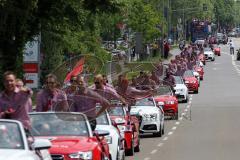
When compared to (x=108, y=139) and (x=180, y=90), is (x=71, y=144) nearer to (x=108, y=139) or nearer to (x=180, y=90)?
(x=108, y=139)

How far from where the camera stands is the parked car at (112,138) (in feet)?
57.9

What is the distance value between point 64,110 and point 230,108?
26.5m

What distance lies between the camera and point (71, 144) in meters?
14.8

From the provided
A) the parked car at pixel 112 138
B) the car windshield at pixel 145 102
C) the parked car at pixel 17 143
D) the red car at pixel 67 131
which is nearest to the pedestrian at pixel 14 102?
the red car at pixel 67 131

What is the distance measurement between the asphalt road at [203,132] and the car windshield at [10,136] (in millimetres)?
9729

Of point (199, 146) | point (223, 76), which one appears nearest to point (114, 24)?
point (223, 76)

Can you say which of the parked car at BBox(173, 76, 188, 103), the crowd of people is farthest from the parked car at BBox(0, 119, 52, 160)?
the parked car at BBox(173, 76, 188, 103)

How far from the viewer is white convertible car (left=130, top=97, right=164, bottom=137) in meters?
27.3

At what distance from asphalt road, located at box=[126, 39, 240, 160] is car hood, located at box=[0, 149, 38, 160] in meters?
10.4

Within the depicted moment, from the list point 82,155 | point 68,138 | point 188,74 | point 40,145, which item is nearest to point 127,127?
point 68,138

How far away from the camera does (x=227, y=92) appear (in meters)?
54.5

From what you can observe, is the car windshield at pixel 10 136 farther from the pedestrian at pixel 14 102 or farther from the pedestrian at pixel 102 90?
the pedestrian at pixel 102 90

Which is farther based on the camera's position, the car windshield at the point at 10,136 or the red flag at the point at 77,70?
the red flag at the point at 77,70

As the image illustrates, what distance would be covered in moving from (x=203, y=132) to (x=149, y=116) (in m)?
3.25
